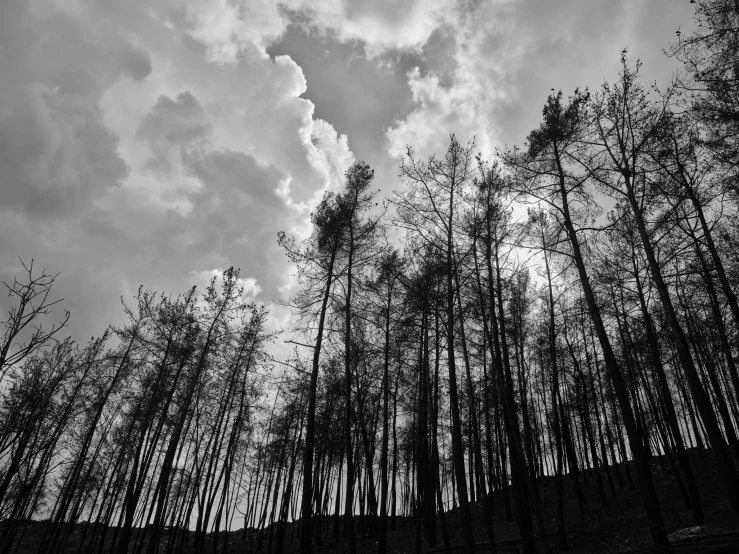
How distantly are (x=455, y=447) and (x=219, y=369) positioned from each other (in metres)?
11.9

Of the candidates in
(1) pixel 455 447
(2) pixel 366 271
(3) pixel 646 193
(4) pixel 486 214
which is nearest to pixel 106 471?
(2) pixel 366 271

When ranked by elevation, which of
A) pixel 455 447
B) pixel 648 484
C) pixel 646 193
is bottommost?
pixel 648 484

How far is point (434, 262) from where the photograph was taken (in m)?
11.8

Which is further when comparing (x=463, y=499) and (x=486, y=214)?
(x=486, y=214)

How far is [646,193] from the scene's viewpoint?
10.0m

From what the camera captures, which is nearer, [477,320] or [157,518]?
[477,320]

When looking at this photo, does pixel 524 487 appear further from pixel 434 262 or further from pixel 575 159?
pixel 575 159

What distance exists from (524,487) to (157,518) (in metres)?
13.2

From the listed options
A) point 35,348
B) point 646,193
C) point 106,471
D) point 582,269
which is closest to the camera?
point 35,348

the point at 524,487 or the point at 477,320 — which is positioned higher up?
the point at 477,320

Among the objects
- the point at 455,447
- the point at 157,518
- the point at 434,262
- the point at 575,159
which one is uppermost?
the point at 575,159

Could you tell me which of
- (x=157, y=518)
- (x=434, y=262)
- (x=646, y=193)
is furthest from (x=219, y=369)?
(x=646, y=193)

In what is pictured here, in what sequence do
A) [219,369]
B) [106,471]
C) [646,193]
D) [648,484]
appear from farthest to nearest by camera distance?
[106,471] < [219,369] < [646,193] < [648,484]

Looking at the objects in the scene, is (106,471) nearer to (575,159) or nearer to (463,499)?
(463,499)
